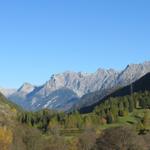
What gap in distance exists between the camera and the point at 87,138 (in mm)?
199500

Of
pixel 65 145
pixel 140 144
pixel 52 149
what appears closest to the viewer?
pixel 140 144

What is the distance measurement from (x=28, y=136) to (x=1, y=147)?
14.7m

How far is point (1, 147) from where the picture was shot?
183250 millimetres

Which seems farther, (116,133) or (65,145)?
(65,145)

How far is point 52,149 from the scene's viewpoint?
592ft

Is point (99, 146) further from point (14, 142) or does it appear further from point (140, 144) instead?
point (14, 142)

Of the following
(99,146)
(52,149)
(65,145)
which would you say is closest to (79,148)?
(65,145)

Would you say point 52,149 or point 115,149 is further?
point 52,149

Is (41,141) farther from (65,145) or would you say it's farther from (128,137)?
(128,137)

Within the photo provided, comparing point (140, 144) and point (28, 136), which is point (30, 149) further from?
point (140, 144)

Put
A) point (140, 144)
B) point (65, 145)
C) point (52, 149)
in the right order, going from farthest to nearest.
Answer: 1. point (65, 145)
2. point (52, 149)
3. point (140, 144)

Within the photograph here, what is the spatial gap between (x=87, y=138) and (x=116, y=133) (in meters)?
55.1

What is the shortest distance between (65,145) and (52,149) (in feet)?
47.2

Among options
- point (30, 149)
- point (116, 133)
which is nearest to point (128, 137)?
point (116, 133)
